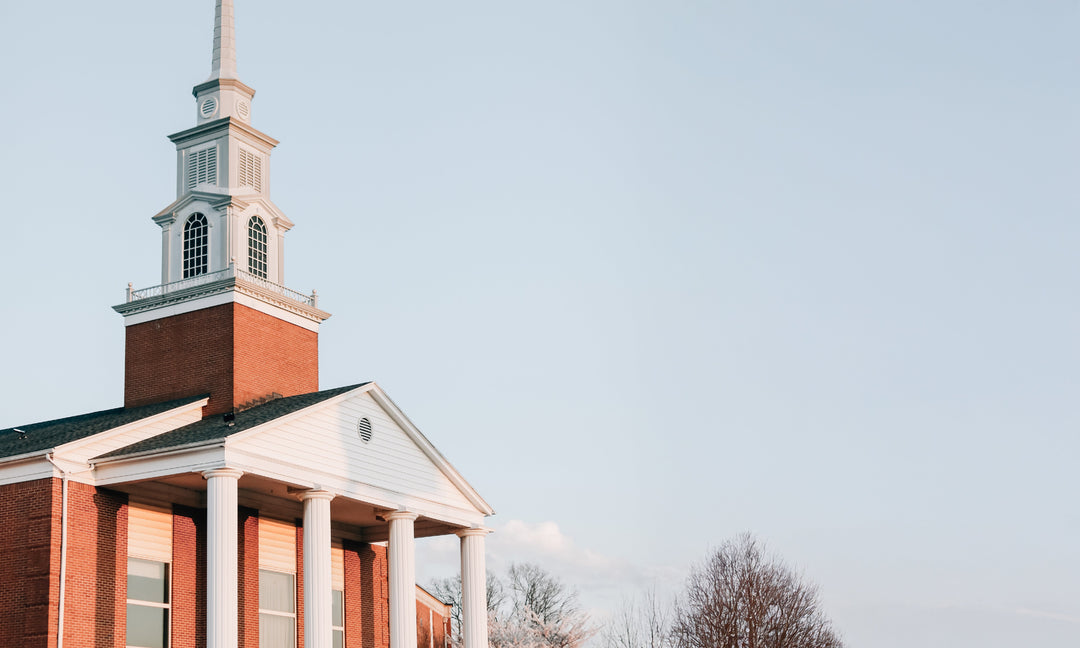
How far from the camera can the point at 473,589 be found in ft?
139

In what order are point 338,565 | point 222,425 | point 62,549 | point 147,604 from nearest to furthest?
point 62,549 < point 147,604 < point 222,425 < point 338,565

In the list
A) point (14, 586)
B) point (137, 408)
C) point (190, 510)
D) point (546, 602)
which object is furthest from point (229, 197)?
point (546, 602)

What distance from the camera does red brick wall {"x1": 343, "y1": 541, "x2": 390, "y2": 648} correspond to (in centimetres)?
4266

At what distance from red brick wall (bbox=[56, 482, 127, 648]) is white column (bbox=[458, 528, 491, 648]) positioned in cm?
1205

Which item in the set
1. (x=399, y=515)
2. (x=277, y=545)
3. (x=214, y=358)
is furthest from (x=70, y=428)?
(x=399, y=515)

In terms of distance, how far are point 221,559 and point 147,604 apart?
423 cm

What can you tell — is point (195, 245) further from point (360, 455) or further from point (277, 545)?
point (277, 545)

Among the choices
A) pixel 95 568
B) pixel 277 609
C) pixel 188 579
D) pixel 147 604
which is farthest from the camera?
pixel 277 609

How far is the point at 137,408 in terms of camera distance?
39531 mm

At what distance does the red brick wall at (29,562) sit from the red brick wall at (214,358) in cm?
707

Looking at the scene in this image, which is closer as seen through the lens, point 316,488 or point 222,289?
point 316,488

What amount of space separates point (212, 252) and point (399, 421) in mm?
8402

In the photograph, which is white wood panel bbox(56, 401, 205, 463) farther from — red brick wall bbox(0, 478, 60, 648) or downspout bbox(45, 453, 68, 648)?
red brick wall bbox(0, 478, 60, 648)

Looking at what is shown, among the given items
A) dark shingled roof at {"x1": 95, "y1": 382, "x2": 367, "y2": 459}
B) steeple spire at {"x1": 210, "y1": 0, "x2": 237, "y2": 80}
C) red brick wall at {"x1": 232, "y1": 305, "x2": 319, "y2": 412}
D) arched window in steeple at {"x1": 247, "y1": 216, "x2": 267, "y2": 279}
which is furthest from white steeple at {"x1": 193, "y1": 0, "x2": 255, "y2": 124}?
dark shingled roof at {"x1": 95, "y1": 382, "x2": 367, "y2": 459}
